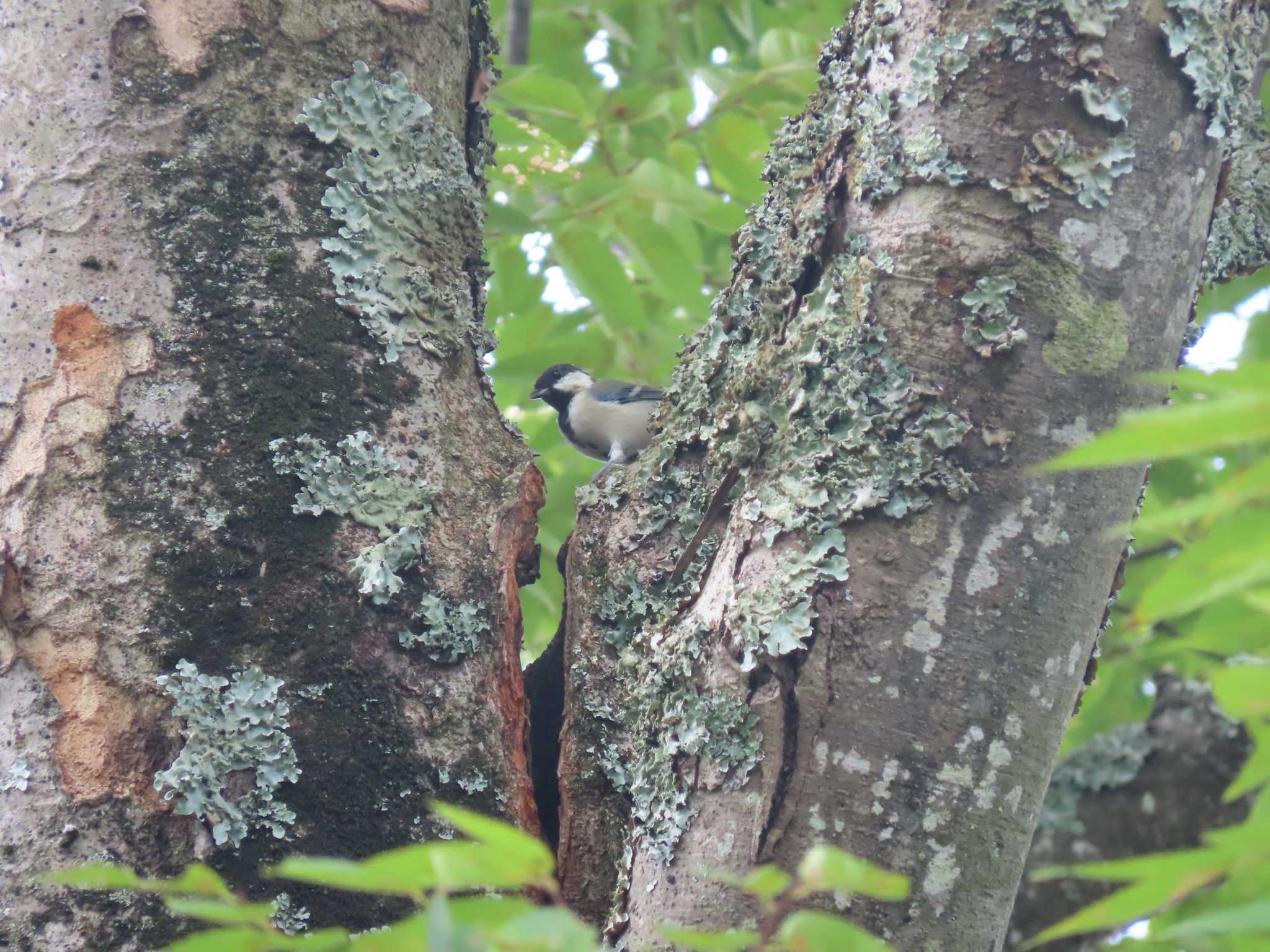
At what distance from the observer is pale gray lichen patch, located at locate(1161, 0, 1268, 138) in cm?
158

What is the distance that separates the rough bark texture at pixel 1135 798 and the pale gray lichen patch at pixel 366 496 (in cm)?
269

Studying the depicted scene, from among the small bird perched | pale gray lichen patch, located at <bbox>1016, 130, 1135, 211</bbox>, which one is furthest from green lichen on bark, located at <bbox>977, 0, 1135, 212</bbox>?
the small bird perched

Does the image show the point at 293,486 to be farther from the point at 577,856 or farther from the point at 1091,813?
the point at 1091,813

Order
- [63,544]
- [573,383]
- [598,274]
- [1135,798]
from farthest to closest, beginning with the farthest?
1. [573,383]
2. [1135,798]
3. [598,274]
4. [63,544]

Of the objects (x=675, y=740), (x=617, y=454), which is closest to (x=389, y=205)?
(x=675, y=740)

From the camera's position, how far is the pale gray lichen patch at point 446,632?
6.02 ft

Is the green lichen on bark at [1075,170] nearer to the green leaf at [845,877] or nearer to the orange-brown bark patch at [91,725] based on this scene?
the green leaf at [845,877]

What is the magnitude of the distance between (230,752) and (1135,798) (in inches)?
124

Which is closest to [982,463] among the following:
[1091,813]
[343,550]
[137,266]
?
[343,550]

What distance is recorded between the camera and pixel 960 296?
157cm

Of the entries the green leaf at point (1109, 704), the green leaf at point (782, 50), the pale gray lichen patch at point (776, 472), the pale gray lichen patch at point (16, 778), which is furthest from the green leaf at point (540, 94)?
the green leaf at point (1109, 704)

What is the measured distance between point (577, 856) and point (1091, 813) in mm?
2523

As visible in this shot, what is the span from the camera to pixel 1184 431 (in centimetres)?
61

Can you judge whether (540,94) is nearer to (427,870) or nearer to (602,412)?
(602,412)
